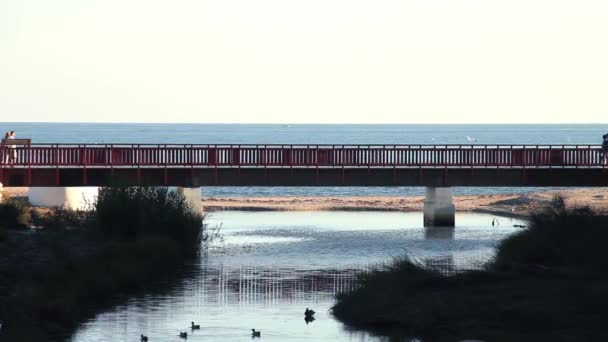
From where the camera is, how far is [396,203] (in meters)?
68.6

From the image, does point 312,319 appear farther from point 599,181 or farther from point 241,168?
point 599,181

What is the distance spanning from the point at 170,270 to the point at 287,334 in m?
9.91

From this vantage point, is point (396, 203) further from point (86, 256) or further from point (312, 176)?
point (86, 256)

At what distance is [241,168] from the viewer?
161ft

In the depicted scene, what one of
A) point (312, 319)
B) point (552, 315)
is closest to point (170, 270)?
point (312, 319)

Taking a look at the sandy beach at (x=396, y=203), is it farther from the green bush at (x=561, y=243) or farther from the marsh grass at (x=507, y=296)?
the marsh grass at (x=507, y=296)

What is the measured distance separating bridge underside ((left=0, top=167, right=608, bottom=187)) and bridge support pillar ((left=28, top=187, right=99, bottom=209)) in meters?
1.96

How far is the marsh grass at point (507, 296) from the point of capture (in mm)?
23484

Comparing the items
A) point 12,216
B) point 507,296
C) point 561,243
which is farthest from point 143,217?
point 507,296

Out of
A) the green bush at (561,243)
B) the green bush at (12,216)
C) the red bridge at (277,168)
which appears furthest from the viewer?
the red bridge at (277,168)

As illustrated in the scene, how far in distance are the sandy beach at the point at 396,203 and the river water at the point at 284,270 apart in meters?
4.45

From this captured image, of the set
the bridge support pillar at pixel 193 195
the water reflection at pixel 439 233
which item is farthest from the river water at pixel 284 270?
the bridge support pillar at pixel 193 195

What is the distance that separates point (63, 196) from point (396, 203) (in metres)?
22.5

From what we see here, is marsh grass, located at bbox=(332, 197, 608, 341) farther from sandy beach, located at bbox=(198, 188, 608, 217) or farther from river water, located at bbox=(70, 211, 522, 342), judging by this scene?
sandy beach, located at bbox=(198, 188, 608, 217)
